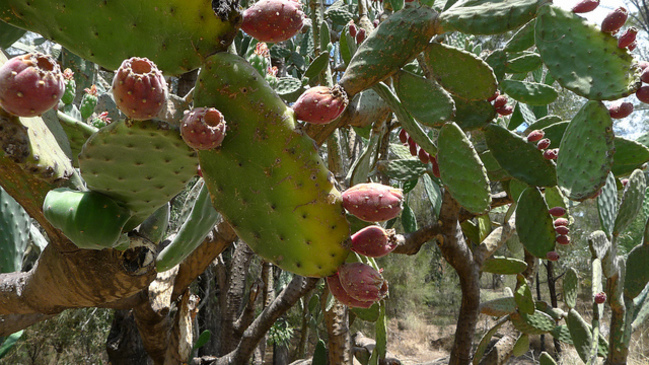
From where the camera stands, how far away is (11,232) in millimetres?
1678

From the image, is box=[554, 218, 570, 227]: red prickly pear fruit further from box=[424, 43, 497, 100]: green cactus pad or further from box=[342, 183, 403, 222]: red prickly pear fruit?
box=[342, 183, 403, 222]: red prickly pear fruit

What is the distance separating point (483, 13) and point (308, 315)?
4.70 meters

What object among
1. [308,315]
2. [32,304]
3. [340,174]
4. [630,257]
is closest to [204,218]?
[32,304]

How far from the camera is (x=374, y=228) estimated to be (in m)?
0.90

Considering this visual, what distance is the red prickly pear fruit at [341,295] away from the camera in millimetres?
854

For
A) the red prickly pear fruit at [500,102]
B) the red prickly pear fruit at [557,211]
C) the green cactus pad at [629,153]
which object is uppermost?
the red prickly pear fruit at [500,102]

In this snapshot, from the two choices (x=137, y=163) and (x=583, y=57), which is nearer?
(x=137, y=163)

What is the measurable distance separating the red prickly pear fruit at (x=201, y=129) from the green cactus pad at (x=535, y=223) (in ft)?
5.17

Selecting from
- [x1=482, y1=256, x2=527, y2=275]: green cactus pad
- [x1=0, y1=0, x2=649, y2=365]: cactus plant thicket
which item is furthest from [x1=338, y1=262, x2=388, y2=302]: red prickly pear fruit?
[x1=482, y1=256, x2=527, y2=275]: green cactus pad

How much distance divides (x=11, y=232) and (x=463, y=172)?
169 cm

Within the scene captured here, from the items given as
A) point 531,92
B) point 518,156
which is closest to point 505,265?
point 531,92

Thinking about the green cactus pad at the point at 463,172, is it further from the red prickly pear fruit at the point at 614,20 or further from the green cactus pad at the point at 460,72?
the red prickly pear fruit at the point at 614,20

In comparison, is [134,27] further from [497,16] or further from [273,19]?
[497,16]

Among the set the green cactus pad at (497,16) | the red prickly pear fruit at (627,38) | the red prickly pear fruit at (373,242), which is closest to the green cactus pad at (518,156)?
the red prickly pear fruit at (627,38)
